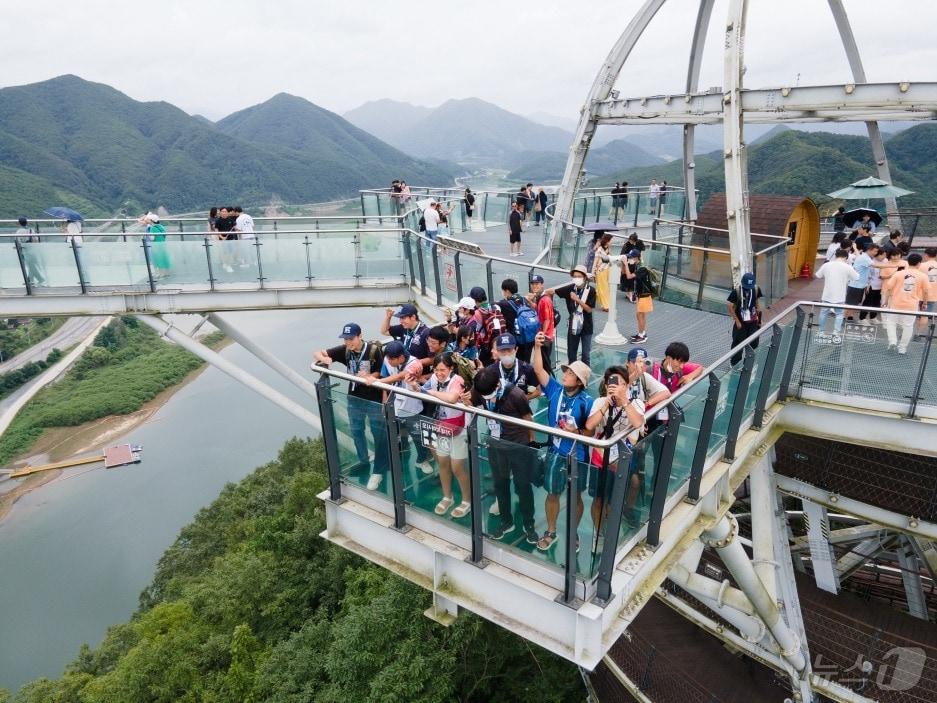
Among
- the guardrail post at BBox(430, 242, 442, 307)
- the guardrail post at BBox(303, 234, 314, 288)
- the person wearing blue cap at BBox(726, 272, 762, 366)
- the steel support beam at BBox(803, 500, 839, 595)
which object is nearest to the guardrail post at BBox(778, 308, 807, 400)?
the person wearing blue cap at BBox(726, 272, 762, 366)

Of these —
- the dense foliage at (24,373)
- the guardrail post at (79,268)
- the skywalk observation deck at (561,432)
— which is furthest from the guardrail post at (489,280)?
the dense foliage at (24,373)

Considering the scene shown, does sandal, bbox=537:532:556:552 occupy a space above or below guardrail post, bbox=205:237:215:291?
below

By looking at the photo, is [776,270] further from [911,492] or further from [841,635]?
[841,635]

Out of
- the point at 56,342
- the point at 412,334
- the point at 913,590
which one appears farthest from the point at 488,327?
the point at 56,342

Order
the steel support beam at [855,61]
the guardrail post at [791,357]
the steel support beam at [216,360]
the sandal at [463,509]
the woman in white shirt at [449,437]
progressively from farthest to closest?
1. the steel support beam at [855,61]
2. the steel support beam at [216,360]
3. the guardrail post at [791,357]
4. the sandal at [463,509]
5. the woman in white shirt at [449,437]

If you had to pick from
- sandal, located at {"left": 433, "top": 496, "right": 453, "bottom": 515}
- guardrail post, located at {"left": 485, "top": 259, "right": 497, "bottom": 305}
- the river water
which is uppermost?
guardrail post, located at {"left": 485, "top": 259, "right": 497, "bottom": 305}

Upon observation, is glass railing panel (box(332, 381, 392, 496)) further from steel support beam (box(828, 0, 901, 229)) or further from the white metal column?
steel support beam (box(828, 0, 901, 229))

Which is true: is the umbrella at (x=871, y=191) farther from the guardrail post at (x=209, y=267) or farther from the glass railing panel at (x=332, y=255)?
the guardrail post at (x=209, y=267)
